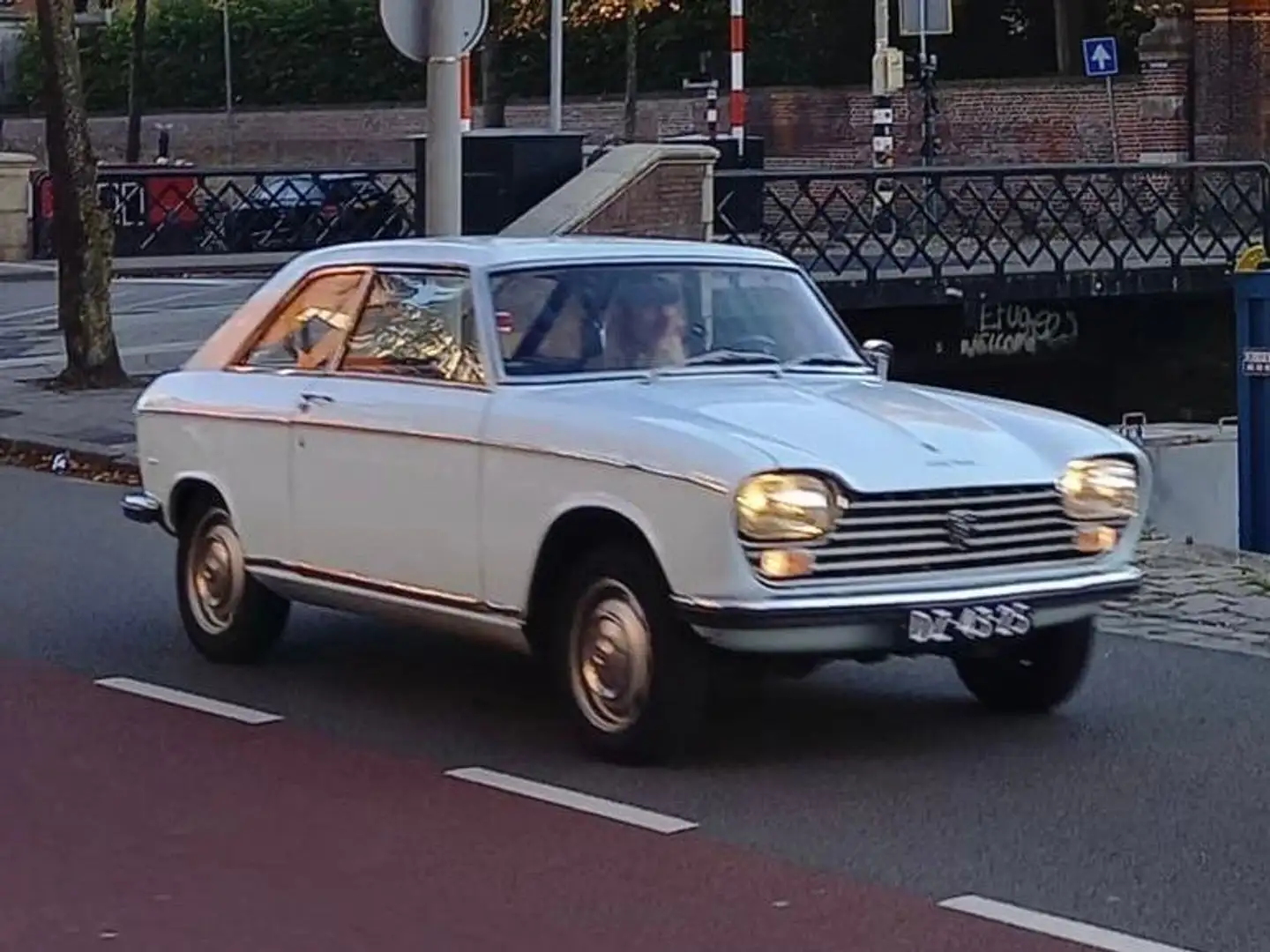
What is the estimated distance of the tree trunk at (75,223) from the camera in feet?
Answer: 70.5

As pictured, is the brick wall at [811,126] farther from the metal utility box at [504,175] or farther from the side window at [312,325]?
the side window at [312,325]

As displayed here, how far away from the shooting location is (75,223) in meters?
21.7

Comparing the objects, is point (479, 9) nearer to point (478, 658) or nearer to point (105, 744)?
point (478, 658)

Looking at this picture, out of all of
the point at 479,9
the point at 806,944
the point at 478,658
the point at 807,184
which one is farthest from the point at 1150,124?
the point at 806,944

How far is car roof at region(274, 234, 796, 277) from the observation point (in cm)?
925

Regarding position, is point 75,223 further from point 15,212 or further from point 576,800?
point 15,212

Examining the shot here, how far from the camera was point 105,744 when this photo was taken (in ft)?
28.8

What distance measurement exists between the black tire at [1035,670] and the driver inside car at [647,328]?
1.44m

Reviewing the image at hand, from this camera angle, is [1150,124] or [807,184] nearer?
[807,184]

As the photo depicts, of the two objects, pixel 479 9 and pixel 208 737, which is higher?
pixel 479 9

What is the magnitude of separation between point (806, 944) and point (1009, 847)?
3.81 ft

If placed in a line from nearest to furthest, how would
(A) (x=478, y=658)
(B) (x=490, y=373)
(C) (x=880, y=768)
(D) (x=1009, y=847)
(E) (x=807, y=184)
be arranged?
(D) (x=1009, y=847)
(C) (x=880, y=768)
(B) (x=490, y=373)
(A) (x=478, y=658)
(E) (x=807, y=184)

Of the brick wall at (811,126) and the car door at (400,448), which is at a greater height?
the brick wall at (811,126)

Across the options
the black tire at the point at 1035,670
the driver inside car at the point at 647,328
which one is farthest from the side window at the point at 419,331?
the black tire at the point at 1035,670
